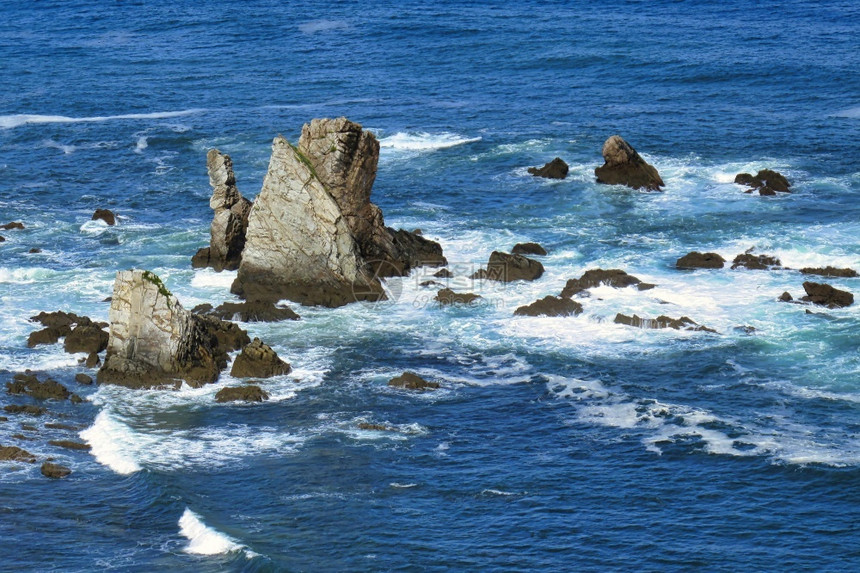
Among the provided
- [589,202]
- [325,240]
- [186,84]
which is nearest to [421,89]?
[186,84]

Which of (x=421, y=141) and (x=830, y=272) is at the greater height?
(x=421, y=141)

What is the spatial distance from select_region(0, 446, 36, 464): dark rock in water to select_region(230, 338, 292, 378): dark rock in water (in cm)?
1029

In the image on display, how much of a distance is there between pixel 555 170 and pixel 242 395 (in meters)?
35.9

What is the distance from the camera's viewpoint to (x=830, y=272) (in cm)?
6506

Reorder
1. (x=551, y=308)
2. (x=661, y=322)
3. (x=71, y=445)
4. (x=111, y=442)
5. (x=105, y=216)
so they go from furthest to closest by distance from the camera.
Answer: (x=105, y=216), (x=551, y=308), (x=661, y=322), (x=111, y=442), (x=71, y=445)

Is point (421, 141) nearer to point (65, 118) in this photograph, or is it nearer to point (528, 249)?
point (528, 249)

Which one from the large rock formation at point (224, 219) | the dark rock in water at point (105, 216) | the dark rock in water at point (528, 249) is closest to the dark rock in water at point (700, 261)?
the dark rock in water at point (528, 249)

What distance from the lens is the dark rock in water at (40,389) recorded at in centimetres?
5375

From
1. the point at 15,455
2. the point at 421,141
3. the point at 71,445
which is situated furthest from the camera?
the point at 421,141

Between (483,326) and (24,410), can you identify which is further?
(483,326)

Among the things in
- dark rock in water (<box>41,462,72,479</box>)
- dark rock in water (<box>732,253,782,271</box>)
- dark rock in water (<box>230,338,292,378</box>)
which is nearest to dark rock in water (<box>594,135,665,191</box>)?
dark rock in water (<box>732,253,782,271</box>)

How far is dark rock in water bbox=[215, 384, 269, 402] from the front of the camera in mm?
53344

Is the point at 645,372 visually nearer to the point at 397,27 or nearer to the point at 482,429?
the point at 482,429

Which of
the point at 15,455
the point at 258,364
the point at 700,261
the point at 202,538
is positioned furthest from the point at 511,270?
the point at 202,538
